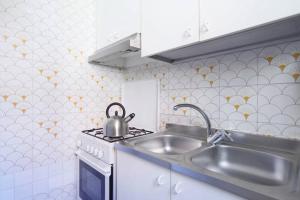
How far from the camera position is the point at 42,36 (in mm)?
1352

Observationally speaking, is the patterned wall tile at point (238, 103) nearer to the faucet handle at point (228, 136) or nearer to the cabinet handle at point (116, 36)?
the faucet handle at point (228, 136)

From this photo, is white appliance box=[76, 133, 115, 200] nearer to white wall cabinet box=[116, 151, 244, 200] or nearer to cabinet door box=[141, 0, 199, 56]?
white wall cabinet box=[116, 151, 244, 200]

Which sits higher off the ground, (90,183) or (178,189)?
(178,189)

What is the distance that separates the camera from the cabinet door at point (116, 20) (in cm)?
123

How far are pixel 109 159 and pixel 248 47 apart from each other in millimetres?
1158

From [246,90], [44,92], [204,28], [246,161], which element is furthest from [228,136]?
[44,92]

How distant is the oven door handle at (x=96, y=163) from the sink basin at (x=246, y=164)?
606 millimetres

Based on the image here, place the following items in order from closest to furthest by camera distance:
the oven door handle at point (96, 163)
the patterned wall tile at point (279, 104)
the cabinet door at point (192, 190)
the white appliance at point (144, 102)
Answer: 1. the cabinet door at point (192, 190)
2. the patterned wall tile at point (279, 104)
3. the oven door handle at point (96, 163)
4. the white appliance at point (144, 102)

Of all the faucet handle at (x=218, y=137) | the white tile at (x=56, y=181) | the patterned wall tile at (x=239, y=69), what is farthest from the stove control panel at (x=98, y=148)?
the patterned wall tile at (x=239, y=69)

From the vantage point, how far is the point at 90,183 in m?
1.29

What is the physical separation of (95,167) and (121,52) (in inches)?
35.9

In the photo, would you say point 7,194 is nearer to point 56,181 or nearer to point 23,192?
point 23,192

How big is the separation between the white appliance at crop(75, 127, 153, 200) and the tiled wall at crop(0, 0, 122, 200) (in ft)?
0.49

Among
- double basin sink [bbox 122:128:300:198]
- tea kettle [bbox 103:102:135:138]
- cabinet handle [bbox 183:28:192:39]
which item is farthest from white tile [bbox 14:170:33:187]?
cabinet handle [bbox 183:28:192:39]
